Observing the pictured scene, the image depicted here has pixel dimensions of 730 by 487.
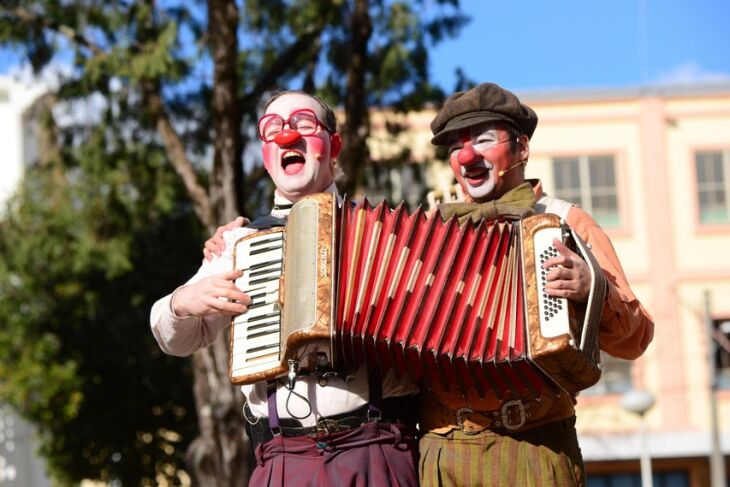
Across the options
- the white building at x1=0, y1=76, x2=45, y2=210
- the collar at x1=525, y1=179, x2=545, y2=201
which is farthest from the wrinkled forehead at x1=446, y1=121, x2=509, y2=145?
the white building at x1=0, y1=76, x2=45, y2=210

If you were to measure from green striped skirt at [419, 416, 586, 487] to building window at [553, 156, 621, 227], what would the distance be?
71.0ft

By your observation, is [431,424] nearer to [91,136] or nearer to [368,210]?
[368,210]

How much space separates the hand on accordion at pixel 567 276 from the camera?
13.1ft

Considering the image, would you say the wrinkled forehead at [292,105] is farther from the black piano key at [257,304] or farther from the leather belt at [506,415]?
the leather belt at [506,415]

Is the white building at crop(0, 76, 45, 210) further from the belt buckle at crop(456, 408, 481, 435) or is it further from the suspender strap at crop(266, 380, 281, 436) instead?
the belt buckle at crop(456, 408, 481, 435)

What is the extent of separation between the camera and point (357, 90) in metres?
13.3

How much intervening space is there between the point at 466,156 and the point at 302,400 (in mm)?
957

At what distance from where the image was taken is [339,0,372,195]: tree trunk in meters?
13.1

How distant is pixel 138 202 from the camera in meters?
15.8

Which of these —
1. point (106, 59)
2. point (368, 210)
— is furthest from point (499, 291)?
point (106, 59)

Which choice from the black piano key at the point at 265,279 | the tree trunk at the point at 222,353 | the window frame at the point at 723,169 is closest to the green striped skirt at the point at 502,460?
the black piano key at the point at 265,279

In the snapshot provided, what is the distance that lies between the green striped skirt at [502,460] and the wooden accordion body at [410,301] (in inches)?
7.0

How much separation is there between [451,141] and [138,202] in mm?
11507

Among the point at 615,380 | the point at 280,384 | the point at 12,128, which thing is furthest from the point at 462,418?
the point at 12,128
